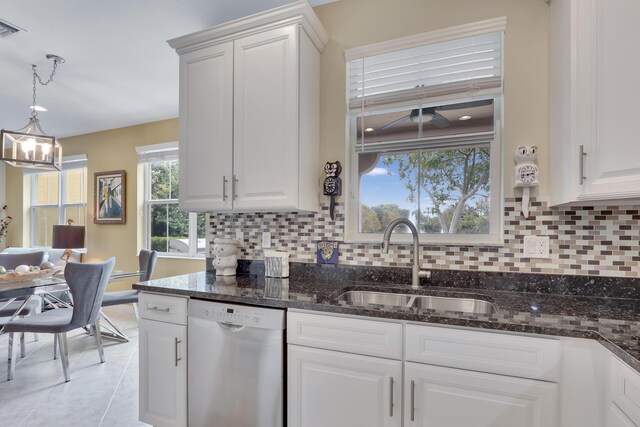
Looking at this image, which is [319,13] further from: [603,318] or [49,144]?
[49,144]

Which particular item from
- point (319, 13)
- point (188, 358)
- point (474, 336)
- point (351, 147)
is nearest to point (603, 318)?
point (474, 336)

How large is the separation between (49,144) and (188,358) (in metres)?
2.63

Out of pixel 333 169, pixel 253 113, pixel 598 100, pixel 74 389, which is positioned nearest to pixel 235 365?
pixel 333 169

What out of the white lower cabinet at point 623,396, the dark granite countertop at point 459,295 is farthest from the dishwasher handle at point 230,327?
the white lower cabinet at point 623,396

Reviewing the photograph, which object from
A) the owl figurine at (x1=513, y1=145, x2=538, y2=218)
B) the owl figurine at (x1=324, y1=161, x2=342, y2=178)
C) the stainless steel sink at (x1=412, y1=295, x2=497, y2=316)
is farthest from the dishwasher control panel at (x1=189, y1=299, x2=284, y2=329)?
the owl figurine at (x1=513, y1=145, x2=538, y2=218)

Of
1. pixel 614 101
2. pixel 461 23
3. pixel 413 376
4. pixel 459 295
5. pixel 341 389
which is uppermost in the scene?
pixel 461 23

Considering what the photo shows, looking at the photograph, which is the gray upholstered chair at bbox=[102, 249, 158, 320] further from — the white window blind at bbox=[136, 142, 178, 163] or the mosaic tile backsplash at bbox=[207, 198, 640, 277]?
the mosaic tile backsplash at bbox=[207, 198, 640, 277]

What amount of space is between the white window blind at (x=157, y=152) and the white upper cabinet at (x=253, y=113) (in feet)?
7.69

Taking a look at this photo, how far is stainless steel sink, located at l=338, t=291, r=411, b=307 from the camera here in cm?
178

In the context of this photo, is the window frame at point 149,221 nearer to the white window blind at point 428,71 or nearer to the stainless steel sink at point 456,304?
the white window blind at point 428,71

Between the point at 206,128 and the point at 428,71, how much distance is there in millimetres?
1387

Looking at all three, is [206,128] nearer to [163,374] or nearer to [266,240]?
[266,240]

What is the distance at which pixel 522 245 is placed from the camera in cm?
172

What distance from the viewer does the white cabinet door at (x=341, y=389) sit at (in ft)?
4.41
